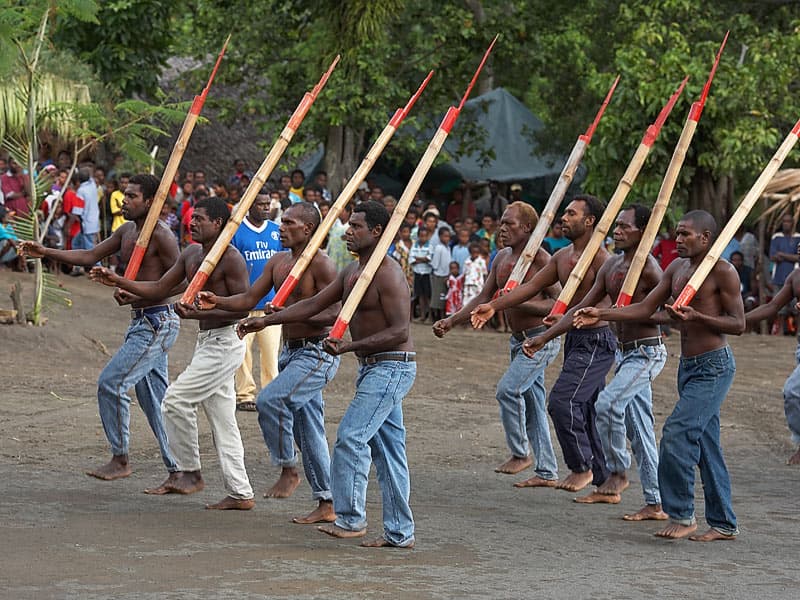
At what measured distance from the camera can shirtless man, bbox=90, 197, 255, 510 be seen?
8086mm

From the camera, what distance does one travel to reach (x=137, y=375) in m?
8.70

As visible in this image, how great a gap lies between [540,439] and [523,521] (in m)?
1.41

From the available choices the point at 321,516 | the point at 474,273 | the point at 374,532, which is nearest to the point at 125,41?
the point at 474,273

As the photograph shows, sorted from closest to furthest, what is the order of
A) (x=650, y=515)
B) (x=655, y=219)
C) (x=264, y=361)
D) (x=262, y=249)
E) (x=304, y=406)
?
(x=655, y=219) < (x=304, y=406) < (x=650, y=515) < (x=262, y=249) < (x=264, y=361)

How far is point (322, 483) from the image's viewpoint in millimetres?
8000

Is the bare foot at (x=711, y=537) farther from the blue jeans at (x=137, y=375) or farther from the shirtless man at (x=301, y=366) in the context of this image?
the blue jeans at (x=137, y=375)

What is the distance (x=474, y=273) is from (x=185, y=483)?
11.3 m

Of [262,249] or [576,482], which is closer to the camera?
[576,482]

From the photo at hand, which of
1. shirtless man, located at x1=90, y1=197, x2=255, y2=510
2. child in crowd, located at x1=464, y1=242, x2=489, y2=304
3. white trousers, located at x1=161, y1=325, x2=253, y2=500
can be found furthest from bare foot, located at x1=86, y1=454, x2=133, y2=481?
child in crowd, located at x1=464, y1=242, x2=489, y2=304

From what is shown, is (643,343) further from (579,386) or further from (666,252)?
(666,252)

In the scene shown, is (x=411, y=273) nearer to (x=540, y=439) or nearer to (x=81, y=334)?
(x=81, y=334)

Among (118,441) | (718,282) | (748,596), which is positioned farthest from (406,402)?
(748,596)

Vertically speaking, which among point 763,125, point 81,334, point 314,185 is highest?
point 763,125

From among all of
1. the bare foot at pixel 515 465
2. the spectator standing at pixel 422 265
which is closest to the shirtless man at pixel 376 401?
the bare foot at pixel 515 465
